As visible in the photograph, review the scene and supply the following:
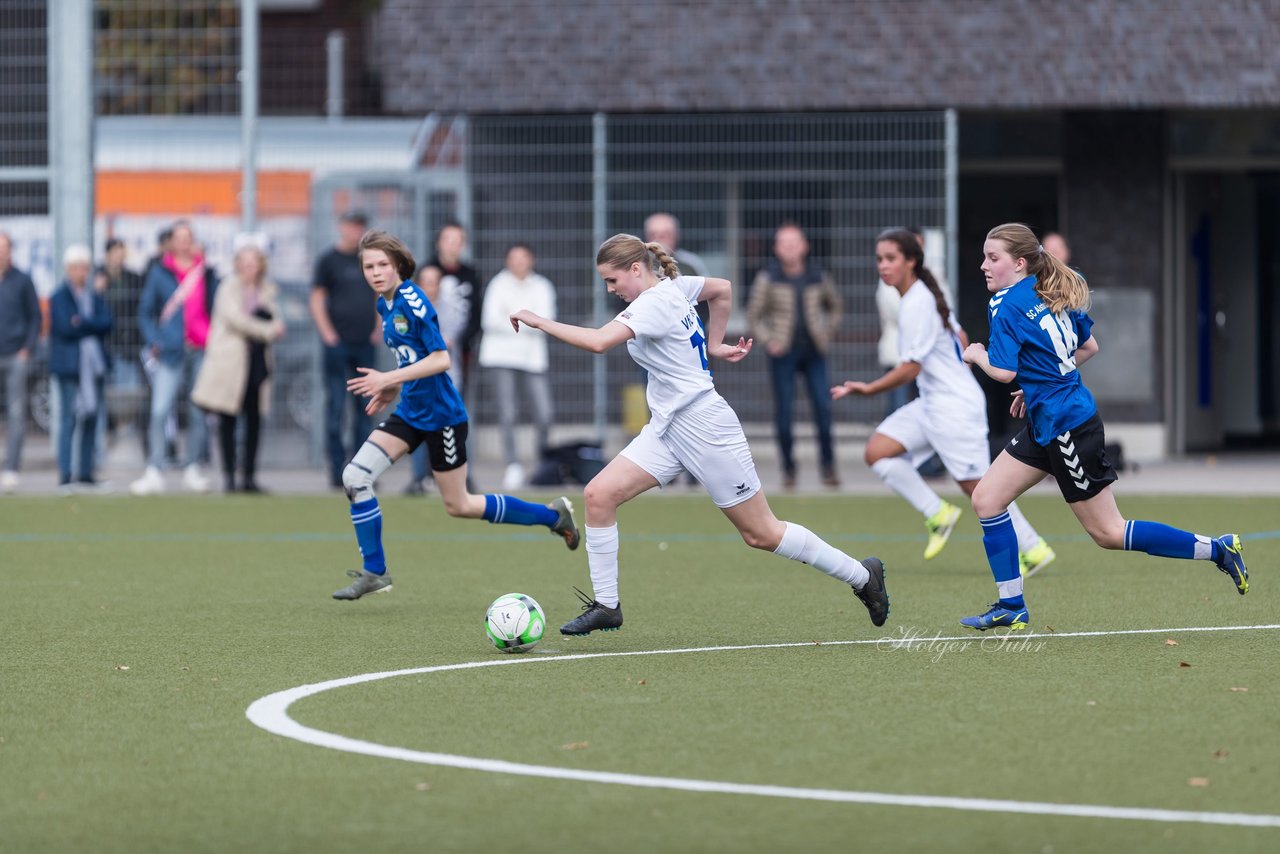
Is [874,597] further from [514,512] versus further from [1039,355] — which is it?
[514,512]

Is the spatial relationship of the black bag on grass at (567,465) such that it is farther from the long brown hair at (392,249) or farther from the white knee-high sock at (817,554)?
the white knee-high sock at (817,554)

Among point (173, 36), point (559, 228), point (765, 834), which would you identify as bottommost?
point (765, 834)

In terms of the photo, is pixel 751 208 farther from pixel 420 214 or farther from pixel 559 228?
pixel 420 214

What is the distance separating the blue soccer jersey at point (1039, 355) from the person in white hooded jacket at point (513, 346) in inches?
343

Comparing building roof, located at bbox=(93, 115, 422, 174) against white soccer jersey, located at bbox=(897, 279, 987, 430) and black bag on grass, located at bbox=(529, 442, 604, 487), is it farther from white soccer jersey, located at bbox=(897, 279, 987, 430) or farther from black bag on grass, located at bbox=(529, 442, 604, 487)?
white soccer jersey, located at bbox=(897, 279, 987, 430)

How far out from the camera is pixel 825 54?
63.9 ft

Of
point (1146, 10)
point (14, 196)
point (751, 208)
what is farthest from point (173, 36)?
point (1146, 10)

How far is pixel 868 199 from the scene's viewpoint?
19.0 m

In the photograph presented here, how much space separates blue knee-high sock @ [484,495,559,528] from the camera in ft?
34.1

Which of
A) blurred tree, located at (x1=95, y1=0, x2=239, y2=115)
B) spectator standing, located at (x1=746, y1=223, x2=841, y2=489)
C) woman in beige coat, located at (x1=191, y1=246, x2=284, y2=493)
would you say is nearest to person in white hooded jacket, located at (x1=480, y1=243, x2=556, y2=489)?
woman in beige coat, located at (x1=191, y1=246, x2=284, y2=493)

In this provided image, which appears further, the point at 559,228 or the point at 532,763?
the point at 559,228

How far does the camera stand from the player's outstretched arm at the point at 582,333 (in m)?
7.85

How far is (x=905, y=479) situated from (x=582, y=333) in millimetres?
3855

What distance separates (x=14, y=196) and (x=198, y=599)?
10.1 metres
